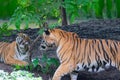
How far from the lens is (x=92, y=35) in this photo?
11117 mm

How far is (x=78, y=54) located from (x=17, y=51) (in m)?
1.63

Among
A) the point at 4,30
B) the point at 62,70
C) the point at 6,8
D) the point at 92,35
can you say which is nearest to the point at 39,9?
the point at 62,70

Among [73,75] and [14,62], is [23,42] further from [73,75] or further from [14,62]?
[73,75]

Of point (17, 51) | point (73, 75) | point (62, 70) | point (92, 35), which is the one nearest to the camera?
point (62, 70)

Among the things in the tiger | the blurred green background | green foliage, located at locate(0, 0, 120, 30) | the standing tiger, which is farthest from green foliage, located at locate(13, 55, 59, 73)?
the blurred green background

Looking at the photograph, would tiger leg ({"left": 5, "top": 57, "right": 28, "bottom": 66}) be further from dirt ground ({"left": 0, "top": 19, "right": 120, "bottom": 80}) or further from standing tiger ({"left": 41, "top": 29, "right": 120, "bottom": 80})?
standing tiger ({"left": 41, "top": 29, "right": 120, "bottom": 80})

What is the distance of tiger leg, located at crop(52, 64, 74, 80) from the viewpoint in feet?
25.1

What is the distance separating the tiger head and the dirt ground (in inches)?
15.4

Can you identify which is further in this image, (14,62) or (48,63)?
(14,62)

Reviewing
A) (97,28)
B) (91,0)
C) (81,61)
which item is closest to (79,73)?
(81,61)

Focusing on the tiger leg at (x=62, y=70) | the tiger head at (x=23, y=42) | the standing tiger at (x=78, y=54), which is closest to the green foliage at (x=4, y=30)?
the tiger head at (x=23, y=42)

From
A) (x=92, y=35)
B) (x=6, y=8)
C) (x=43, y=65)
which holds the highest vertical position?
(x=6, y=8)

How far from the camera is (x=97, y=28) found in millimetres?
12008

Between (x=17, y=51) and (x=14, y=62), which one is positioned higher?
(x=17, y=51)
